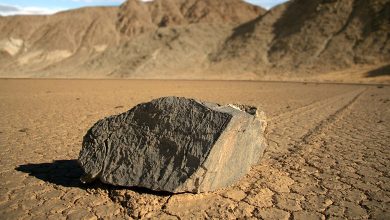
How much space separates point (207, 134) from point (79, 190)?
167 cm

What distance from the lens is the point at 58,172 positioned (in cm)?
468

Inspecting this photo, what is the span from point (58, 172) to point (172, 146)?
6.28 feet

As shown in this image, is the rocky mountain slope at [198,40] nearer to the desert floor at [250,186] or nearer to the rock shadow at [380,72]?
the rock shadow at [380,72]

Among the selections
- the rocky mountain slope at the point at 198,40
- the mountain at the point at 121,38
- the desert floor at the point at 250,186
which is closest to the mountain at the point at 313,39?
the rocky mountain slope at the point at 198,40

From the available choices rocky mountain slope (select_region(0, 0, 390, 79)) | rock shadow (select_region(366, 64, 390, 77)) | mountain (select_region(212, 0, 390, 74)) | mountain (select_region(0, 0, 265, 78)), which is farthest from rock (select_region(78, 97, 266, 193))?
mountain (select_region(0, 0, 265, 78))

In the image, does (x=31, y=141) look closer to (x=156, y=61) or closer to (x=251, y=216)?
(x=251, y=216)

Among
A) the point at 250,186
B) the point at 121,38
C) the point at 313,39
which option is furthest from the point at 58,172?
the point at 121,38

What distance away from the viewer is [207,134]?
3.59 meters

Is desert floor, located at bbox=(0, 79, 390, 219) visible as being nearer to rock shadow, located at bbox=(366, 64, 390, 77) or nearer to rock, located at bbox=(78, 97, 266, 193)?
rock, located at bbox=(78, 97, 266, 193)

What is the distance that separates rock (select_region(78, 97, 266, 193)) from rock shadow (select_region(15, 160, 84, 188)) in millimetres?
539

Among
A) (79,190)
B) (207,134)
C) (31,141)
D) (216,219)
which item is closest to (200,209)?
(216,219)

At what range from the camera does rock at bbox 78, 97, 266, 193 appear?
3.55 m

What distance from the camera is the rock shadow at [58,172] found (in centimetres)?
434

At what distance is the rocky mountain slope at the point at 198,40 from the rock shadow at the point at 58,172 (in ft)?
122
